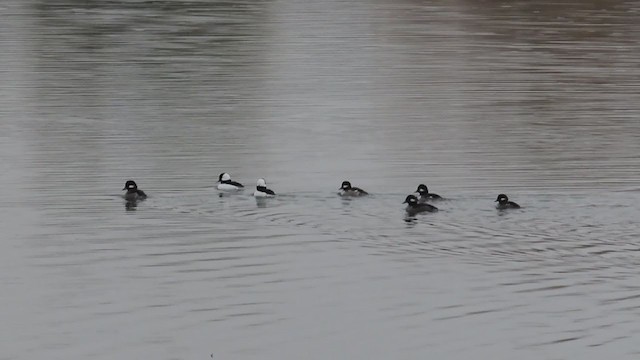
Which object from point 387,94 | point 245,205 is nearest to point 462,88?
point 387,94

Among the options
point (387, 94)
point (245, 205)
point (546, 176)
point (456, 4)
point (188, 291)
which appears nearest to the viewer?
point (188, 291)

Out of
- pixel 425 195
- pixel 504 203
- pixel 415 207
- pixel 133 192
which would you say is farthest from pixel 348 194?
pixel 133 192

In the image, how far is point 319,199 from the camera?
90.7ft

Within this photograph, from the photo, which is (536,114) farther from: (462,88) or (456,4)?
(456,4)

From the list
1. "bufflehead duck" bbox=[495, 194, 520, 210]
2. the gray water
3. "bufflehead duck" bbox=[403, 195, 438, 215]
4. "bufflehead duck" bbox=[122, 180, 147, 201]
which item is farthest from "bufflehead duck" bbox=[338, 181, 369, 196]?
"bufflehead duck" bbox=[122, 180, 147, 201]

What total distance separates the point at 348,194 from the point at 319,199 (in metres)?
0.58

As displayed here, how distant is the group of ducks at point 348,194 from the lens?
26125 millimetres

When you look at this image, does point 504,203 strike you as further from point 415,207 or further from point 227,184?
point 227,184

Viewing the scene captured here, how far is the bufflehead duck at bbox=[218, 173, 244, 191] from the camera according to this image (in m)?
28.0

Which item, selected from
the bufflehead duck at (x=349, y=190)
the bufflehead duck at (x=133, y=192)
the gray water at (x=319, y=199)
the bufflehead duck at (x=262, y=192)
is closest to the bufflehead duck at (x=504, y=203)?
the gray water at (x=319, y=199)

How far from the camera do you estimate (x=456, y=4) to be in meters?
70.2

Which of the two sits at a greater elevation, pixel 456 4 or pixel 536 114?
pixel 456 4

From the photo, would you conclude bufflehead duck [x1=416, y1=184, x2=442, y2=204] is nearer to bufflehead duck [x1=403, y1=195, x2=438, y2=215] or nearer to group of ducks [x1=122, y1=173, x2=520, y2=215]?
group of ducks [x1=122, y1=173, x2=520, y2=215]

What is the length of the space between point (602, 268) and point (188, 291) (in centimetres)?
588
